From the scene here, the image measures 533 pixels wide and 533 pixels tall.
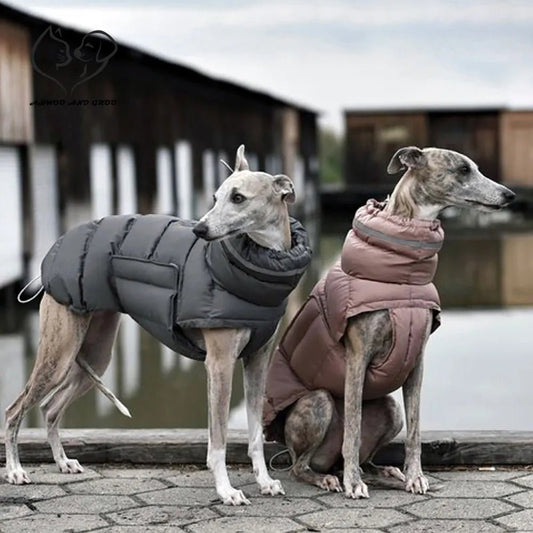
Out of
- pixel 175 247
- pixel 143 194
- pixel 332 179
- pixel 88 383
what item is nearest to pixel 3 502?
pixel 88 383

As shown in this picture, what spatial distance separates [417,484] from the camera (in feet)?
15.9

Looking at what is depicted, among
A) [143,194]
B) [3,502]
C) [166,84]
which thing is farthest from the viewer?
[166,84]

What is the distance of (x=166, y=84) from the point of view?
866 inches

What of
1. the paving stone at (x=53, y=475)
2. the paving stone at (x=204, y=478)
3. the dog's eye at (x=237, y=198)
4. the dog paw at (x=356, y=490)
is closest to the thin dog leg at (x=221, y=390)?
the paving stone at (x=204, y=478)

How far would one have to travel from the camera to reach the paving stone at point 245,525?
4.32 meters

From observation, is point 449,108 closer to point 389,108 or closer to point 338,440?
point 389,108

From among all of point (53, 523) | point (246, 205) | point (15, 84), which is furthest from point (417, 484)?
point (15, 84)

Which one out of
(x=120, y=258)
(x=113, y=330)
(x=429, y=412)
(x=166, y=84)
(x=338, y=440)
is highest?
(x=166, y=84)

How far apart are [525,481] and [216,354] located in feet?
4.82

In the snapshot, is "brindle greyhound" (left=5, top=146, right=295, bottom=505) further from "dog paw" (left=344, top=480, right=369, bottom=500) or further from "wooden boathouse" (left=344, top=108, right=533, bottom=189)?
"wooden boathouse" (left=344, top=108, right=533, bottom=189)

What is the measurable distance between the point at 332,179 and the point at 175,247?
58.3 m

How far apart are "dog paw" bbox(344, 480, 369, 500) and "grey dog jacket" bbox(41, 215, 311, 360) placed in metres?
0.69

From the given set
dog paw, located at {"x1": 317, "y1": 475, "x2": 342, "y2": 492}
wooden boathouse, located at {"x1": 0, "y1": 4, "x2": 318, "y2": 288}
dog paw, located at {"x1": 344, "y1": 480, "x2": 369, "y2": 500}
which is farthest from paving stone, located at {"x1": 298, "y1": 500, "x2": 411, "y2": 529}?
wooden boathouse, located at {"x1": 0, "y1": 4, "x2": 318, "y2": 288}

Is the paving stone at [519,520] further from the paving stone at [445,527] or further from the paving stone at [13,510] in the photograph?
the paving stone at [13,510]
